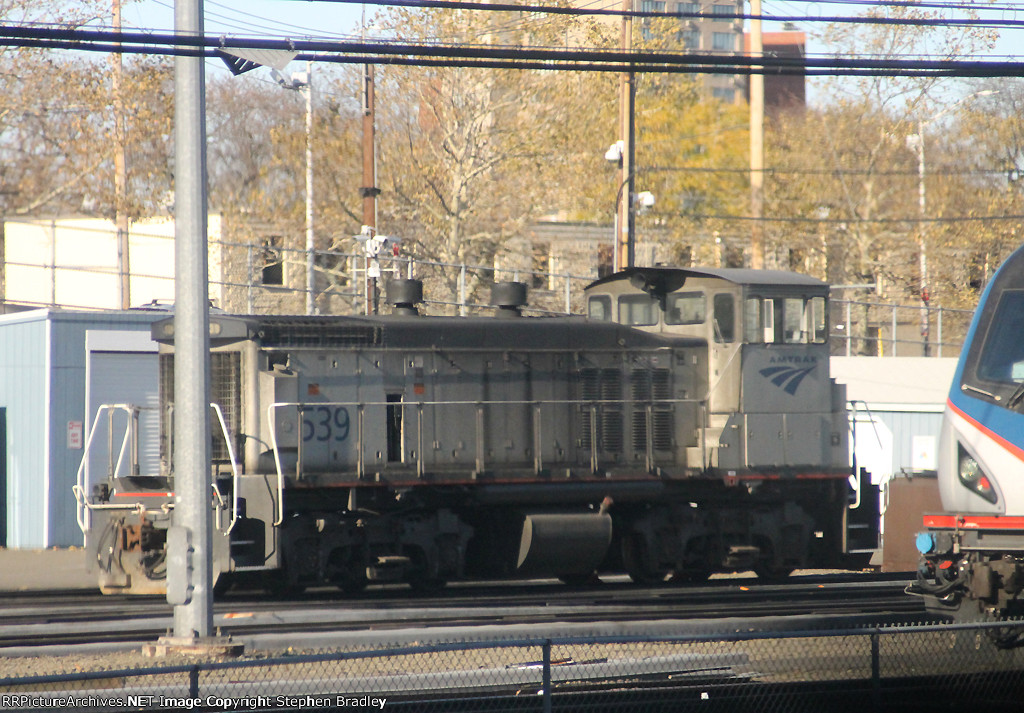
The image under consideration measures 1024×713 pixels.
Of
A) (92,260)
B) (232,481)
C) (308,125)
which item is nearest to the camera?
(232,481)

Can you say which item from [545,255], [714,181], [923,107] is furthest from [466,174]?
[714,181]

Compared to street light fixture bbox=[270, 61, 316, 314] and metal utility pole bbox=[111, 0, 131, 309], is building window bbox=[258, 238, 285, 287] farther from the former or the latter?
metal utility pole bbox=[111, 0, 131, 309]

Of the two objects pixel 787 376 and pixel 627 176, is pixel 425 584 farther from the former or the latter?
pixel 627 176

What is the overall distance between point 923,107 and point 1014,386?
3291 centimetres

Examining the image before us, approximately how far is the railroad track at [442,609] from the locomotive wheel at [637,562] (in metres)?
0.15

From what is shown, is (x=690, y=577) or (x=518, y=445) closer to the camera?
(x=518, y=445)

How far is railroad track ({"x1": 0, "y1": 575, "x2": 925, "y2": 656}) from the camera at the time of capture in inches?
418

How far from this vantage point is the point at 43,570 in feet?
53.4

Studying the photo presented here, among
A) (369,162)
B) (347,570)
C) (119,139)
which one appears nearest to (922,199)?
(369,162)

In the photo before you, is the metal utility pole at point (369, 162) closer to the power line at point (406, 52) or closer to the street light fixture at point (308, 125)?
the street light fixture at point (308, 125)

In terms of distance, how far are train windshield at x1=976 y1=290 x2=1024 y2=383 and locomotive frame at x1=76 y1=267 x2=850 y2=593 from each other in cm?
513

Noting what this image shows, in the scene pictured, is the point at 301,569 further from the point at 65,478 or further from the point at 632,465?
the point at 65,478

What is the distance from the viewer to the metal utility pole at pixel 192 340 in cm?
952

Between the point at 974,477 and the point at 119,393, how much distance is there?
1350cm
